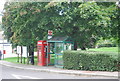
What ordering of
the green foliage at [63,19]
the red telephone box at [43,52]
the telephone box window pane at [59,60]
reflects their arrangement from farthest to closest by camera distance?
the red telephone box at [43,52]
the telephone box window pane at [59,60]
the green foliage at [63,19]

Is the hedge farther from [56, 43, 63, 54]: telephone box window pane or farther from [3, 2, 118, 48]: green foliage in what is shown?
[3, 2, 118, 48]: green foliage

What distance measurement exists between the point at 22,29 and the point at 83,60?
610 centimetres

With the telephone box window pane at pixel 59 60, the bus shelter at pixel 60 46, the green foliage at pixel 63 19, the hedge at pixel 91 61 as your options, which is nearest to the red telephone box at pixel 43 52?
the green foliage at pixel 63 19

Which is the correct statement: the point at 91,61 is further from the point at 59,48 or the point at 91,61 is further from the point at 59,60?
the point at 59,48

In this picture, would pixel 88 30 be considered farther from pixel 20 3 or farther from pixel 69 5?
pixel 20 3

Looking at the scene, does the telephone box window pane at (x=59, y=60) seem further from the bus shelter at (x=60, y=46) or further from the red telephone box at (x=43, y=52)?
the red telephone box at (x=43, y=52)

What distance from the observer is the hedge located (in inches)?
489

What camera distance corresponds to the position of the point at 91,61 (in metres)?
13.0

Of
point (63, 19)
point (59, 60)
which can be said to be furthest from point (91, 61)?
point (63, 19)

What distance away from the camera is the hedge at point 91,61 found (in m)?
12.4

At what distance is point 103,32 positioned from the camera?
14.1m

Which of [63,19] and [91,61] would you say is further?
[63,19]

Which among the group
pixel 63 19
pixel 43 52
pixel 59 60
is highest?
pixel 63 19

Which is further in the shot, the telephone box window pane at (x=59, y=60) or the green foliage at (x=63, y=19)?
the telephone box window pane at (x=59, y=60)
